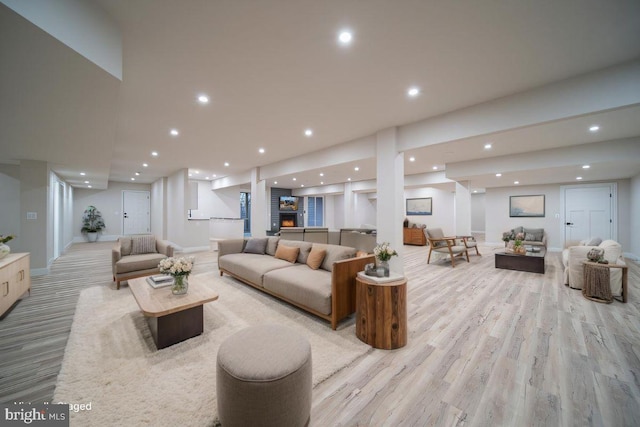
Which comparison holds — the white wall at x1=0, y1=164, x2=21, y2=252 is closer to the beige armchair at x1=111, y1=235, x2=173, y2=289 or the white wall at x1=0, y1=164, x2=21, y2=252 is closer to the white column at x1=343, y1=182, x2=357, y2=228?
the beige armchair at x1=111, y1=235, x2=173, y2=289

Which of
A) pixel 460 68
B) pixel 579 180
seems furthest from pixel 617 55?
pixel 579 180

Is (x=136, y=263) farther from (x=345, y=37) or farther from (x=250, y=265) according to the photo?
(x=345, y=37)

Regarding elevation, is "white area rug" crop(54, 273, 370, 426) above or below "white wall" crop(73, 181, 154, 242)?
below

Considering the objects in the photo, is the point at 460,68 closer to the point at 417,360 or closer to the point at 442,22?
the point at 442,22

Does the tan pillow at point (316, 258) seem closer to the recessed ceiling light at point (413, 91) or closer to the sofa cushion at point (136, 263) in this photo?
the recessed ceiling light at point (413, 91)

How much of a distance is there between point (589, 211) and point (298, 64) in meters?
10.4

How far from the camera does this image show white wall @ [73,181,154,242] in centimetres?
979

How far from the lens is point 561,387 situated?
1797 millimetres

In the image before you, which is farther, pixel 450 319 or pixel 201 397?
pixel 450 319

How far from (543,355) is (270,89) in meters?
3.96

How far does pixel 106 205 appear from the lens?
1019 cm

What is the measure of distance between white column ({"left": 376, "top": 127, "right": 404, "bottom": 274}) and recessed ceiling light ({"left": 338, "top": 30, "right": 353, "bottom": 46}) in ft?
7.20

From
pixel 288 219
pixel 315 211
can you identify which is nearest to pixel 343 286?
pixel 288 219

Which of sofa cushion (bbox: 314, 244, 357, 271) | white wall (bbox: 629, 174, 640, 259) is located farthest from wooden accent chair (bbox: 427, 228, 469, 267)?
white wall (bbox: 629, 174, 640, 259)
